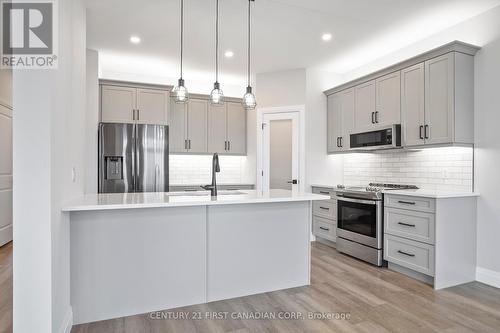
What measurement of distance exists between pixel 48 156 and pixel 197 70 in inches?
151

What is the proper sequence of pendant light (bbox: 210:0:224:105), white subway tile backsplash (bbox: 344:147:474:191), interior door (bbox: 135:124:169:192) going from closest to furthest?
pendant light (bbox: 210:0:224:105)
white subway tile backsplash (bbox: 344:147:474:191)
interior door (bbox: 135:124:169:192)

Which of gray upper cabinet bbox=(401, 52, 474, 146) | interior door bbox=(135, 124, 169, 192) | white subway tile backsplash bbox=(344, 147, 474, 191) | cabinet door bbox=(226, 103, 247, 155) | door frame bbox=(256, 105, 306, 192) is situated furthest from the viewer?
cabinet door bbox=(226, 103, 247, 155)

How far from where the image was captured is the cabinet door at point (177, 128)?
5.24 meters

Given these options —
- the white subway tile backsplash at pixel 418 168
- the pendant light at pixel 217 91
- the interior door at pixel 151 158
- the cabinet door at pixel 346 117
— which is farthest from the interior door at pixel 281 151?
the interior door at pixel 151 158


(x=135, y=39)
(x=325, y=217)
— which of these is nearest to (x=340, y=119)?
(x=325, y=217)

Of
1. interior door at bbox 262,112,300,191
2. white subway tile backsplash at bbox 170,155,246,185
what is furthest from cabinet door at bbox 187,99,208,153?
interior door at bbox 262,112,300,191

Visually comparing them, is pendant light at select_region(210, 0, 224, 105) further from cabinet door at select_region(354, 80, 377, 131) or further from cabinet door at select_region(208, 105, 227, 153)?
cabinet door at select_region(354, 80, 377, 131)

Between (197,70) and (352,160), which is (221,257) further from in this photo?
(197,70)

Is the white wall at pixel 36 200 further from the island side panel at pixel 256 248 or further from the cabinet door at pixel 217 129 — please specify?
the cabinet door at pixel 217 129

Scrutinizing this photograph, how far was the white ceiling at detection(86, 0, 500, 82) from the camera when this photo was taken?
123 inches

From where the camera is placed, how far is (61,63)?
2.00 meters

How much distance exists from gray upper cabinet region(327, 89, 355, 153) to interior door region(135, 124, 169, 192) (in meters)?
2.65

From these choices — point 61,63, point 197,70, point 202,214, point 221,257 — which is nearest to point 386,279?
point 221,257

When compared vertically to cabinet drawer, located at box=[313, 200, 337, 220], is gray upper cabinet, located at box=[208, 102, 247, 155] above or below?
above
